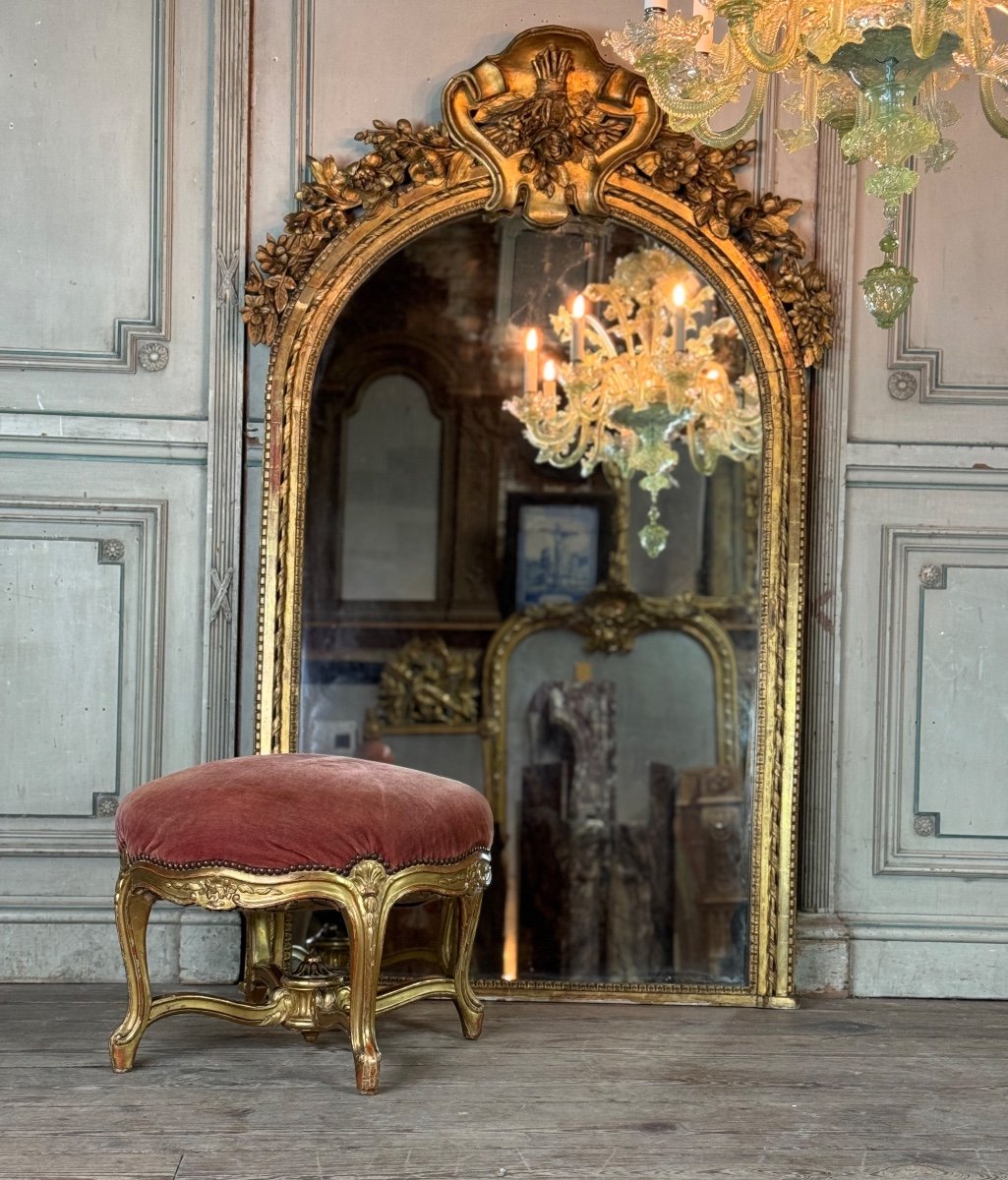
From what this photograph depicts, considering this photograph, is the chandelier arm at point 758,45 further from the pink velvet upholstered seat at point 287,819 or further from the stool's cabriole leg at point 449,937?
the stool's cabriole leg at point 449,937

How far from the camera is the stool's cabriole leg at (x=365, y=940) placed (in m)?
2.24

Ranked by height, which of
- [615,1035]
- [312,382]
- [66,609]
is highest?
[312,382]

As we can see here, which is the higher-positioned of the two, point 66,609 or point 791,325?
point 791,325

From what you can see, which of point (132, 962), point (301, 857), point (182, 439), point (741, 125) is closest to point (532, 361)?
point (182, 439)

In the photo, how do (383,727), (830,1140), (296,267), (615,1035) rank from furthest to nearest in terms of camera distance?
(383,727)
(296,267)
(615,1035)
(830,1140)

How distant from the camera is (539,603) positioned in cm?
349

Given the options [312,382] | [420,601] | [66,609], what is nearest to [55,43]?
[312,382]

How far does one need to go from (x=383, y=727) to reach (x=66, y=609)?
0.75m

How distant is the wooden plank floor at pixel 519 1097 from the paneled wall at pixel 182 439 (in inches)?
10.6

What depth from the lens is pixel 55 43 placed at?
2.99m

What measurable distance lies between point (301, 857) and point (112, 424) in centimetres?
121

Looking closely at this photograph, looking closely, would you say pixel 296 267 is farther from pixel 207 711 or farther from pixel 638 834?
pixel 638 834

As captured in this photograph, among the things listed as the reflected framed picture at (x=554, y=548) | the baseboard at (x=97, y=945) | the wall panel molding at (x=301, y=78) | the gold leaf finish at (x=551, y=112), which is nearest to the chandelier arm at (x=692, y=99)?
the gold leaf finish at (x=551, y=112)

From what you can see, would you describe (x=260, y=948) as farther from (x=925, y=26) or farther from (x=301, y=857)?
(x=925, y=26)
